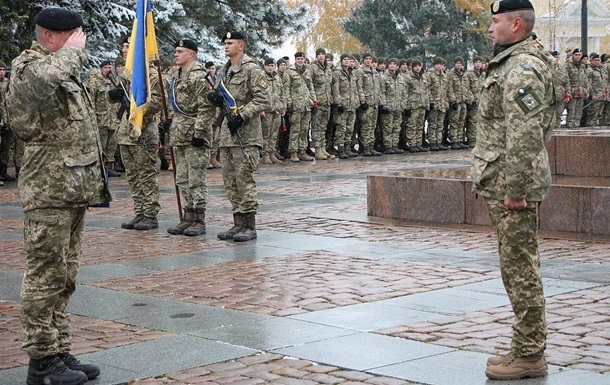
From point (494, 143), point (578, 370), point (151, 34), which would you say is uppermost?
point (151, 34)

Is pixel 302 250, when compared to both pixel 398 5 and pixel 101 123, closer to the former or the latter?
pixel 101 123

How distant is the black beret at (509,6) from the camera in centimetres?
639

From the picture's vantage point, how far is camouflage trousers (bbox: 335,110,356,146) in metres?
27.2

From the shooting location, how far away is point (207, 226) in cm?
1401

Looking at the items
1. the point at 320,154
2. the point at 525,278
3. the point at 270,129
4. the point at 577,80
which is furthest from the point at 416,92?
the point at 525,278

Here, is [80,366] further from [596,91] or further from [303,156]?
[596,91]

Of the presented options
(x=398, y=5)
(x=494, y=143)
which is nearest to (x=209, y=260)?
(x=494, y=143)

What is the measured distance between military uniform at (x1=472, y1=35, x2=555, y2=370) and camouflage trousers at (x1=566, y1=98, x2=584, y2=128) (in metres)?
26.5

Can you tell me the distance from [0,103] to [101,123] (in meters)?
2.01

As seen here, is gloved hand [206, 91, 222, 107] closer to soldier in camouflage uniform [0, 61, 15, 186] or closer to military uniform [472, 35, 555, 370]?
military uniform [472, 35, 555, 370]

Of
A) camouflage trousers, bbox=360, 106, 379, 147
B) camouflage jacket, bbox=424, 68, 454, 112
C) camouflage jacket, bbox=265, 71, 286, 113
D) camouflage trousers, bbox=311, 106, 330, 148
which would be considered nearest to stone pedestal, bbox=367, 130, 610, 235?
camouflage jacket, bbox=265, 71, 286, 113

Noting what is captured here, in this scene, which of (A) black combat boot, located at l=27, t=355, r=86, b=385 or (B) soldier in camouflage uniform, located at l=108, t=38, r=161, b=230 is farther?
(B) soldier in camouflage uniform, located at l=108, t=38, r=161, b=230

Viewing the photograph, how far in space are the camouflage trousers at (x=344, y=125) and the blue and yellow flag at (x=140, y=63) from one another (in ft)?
46.9

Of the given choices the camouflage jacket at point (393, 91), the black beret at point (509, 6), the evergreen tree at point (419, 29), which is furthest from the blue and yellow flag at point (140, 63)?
the evergreen tree at point (419, 29)
